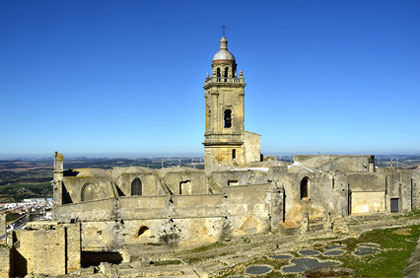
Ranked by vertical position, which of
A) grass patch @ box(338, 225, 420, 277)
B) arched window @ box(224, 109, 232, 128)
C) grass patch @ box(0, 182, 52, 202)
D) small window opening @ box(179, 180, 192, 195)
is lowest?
grass patch @ box(0, 182, 52, 202)

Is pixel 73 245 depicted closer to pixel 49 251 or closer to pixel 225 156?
pixel 49 251

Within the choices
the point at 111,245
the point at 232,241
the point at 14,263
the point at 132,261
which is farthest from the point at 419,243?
the point at 14,263

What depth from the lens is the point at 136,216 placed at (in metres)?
28.8

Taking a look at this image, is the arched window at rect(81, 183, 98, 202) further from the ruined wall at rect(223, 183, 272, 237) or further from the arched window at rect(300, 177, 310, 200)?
the arched window at rect(300, 177, 310, 200)

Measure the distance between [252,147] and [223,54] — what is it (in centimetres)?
845

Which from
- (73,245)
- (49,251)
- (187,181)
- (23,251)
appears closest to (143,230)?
(187,181)

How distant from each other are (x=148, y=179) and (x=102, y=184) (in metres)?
3.42

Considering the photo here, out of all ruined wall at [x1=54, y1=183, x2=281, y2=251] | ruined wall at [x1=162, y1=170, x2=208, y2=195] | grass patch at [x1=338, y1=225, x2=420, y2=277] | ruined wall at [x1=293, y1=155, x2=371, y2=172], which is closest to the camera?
grass patch at [x1=338, y1=225, x2=420, y2=277]

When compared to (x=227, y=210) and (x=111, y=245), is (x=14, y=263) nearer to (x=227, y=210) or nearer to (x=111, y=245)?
(x=111, y=245)

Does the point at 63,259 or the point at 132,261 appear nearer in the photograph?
the point at 63,259

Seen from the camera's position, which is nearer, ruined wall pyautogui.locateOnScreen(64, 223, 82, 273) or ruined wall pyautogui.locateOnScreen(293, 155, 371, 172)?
ruined wall pyautogui.locateOnScreen(64, 223, 82, 273)

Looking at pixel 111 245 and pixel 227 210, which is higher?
pixel 227 210

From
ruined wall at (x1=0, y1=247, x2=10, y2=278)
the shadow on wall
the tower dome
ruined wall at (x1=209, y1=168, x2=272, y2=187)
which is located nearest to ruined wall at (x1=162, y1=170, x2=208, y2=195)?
ruined wall at (x1=209, y1=168, x2=272, y2=187)

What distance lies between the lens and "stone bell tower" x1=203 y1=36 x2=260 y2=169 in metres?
40.5
